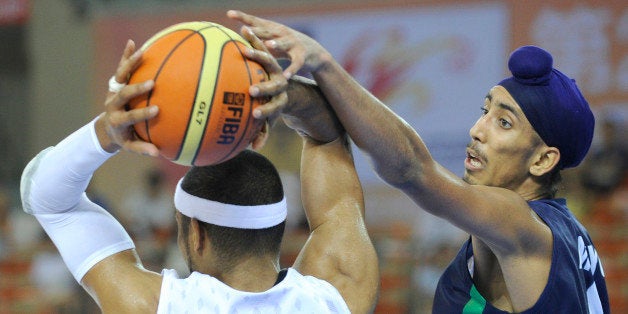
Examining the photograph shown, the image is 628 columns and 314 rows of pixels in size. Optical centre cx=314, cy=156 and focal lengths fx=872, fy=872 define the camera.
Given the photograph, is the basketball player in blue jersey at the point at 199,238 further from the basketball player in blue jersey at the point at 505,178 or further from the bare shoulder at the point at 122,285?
the basketball player in blue jersey at the point at 505,178

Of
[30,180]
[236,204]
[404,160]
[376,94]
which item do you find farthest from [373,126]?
[376,94]

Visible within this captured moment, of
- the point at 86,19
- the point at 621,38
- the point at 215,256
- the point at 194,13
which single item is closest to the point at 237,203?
the point at 215,256

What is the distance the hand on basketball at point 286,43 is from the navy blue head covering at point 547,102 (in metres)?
0.88

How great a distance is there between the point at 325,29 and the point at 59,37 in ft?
13.9

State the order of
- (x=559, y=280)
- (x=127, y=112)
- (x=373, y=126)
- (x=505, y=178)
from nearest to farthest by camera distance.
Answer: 1. (x=127, y=112)
2. (x=373, y=126)
3. (x=559, y=280)
4. (x=505, y=178)

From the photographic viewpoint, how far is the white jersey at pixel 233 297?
257 cm

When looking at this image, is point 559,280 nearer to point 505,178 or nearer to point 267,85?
point 505,178

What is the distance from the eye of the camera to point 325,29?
11156mm

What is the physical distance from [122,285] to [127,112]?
568mm

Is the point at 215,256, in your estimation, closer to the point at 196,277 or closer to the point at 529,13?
the point at 196,277

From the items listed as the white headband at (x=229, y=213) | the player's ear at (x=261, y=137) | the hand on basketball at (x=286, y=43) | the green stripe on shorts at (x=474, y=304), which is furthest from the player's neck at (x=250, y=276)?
the green stripe on shorts at (x=474, y=304)

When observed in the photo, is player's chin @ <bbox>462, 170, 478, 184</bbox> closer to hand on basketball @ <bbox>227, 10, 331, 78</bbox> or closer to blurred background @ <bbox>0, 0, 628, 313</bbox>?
hand on basketball @ <bbox>227, 10, 331, 78</bbox>

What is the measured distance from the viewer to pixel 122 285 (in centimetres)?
260

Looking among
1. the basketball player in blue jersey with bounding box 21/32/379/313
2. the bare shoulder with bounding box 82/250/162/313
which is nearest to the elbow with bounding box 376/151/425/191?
the basketball player in blue jersey with bounding box 21/32/379/313
